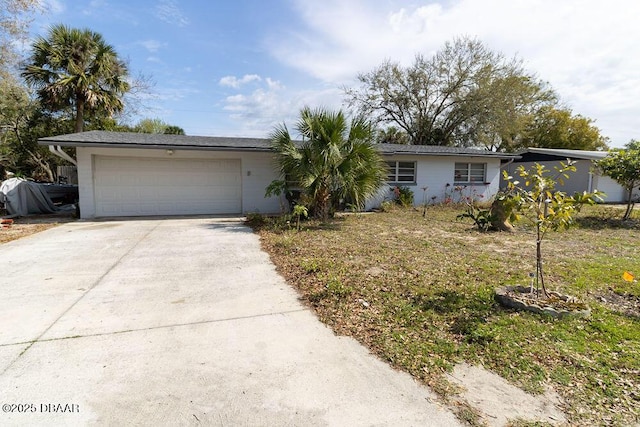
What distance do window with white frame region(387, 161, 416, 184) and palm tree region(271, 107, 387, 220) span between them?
15.9 ft

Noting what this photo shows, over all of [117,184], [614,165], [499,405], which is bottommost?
[499,405]

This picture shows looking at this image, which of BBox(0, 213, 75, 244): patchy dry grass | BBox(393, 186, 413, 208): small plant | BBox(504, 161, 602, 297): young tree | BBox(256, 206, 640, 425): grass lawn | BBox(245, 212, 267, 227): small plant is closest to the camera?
BBox(256, 206, 640, 425): grass lawn

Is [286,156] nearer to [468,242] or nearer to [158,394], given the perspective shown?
[468,242]

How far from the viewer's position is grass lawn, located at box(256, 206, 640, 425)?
2.53 metres

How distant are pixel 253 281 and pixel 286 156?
4.96 meters

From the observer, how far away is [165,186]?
11.4 metres

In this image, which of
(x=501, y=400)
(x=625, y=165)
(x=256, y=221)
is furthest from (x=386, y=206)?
(x=501, y=400)

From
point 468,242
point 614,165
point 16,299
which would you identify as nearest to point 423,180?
point 614,165

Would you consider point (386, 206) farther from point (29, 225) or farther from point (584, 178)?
point (584, 178)

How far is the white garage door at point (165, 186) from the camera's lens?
1088 centimetres

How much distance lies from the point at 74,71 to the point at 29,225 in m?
9.06

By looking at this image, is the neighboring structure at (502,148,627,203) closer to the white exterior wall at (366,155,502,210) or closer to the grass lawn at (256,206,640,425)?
the white exterior wall at (366,155,502,210)

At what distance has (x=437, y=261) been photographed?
18.6ft

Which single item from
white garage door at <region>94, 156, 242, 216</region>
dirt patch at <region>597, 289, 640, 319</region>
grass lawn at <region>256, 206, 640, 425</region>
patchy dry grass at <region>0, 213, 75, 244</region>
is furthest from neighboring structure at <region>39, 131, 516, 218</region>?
dirt patch at <region>597, 289, 640, 319</region>
